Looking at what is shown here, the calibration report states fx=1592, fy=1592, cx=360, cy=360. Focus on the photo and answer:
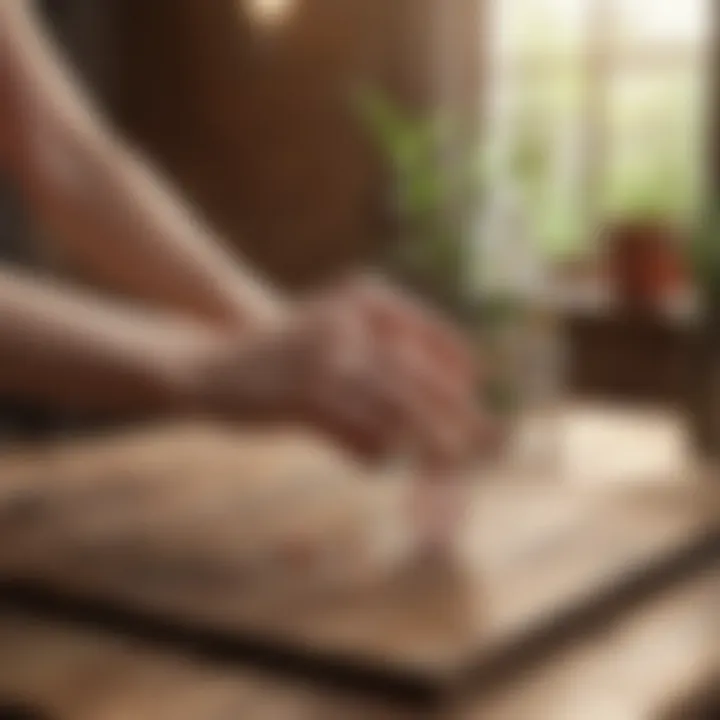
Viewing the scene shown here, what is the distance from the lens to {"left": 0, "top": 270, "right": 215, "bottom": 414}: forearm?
519mm

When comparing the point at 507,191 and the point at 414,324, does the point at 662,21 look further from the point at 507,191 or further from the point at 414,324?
the point at 414,324

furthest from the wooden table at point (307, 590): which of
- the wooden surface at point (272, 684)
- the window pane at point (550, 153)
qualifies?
the window pane at point (550, 153)

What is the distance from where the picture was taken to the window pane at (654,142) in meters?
0.85

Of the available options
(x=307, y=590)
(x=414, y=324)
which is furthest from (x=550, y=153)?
(x=307, y=590)

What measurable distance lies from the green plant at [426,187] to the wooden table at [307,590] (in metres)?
0.10

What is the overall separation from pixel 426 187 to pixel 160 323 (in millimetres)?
203

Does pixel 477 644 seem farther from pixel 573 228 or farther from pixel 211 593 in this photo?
pixel 573 228

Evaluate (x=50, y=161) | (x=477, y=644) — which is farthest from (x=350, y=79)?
(x=477, y=644)

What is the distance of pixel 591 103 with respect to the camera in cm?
84

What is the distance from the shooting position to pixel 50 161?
562 mm

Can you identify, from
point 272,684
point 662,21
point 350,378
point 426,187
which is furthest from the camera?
point 662,21

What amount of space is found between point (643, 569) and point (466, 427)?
10 centimetres

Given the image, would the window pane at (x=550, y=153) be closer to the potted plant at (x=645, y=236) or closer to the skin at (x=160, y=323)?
the potted plant at (x=645, y=236)

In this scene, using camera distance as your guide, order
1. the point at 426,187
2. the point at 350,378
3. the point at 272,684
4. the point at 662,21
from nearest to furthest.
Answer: the point at 272,684, the point at 350,378, the point at 426,187, the point at 662,21
